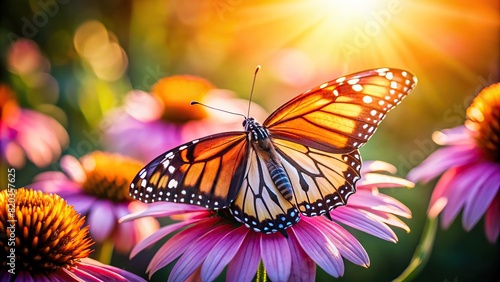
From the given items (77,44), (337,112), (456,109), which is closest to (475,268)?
(456,109)

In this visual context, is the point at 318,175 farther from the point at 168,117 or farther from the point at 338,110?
the point at 168,117

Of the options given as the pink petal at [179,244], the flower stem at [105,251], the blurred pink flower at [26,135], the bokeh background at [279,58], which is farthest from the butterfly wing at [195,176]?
the blurred pink flower at [26,135]

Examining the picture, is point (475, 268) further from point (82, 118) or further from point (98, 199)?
point (82, 118)

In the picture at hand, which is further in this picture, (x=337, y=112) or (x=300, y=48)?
(x=300, y=48)

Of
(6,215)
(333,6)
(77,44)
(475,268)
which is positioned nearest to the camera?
(6,215)

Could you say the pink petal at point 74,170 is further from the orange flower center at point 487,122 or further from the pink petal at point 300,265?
the orange flower center at point 487,122

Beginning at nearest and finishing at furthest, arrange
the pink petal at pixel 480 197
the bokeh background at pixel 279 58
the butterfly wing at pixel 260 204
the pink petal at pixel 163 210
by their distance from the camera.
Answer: the butterfly wing at pixel 260 204 < the pink petal at pixel 163 210 < the pink petal at pixel 480 197 < the bokeh background at pixel 279 58

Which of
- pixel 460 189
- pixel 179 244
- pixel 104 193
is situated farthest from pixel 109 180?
pixel 460 189
